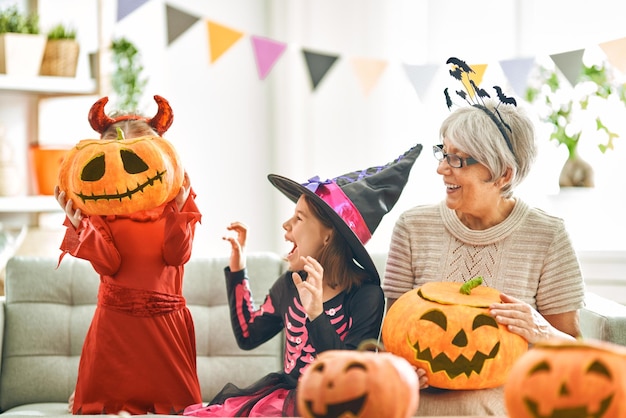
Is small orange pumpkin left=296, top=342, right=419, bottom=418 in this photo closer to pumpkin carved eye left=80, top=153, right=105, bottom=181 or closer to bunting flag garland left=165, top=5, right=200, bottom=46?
pumpkin carved eye left=80, top=153, right=105, bottom=181

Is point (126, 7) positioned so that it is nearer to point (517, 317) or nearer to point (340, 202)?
point (340, 202)

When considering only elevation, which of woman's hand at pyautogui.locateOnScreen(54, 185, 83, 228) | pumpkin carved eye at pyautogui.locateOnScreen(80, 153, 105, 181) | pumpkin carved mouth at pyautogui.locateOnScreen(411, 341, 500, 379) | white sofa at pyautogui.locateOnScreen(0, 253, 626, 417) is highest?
pumpkin carved eye at pyautogui.locateOnScreen(80, 153, 105, 181)

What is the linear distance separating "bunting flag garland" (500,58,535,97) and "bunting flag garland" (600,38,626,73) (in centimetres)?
31

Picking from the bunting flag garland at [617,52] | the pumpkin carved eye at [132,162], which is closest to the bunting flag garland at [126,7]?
the pumpkin carved eye at [132,162]

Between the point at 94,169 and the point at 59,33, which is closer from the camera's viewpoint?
the point at 94,169

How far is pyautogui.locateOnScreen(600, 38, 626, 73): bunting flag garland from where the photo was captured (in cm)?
281

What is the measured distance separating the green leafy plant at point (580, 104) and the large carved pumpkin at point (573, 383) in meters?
2.61

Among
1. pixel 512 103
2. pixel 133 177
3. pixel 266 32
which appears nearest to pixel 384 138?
pixel 266 32

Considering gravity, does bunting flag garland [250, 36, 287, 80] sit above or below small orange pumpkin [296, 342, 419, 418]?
above

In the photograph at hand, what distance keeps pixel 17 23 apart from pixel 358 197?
5.99 ft

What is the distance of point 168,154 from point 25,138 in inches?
70.2

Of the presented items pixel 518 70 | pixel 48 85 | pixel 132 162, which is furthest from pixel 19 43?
pixel 518 70

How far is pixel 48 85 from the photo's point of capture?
10.9ft

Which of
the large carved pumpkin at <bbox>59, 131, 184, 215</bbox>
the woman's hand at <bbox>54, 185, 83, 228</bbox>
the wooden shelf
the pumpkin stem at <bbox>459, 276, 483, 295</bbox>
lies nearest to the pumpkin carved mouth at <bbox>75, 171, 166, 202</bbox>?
the large carved pumpkin at <bbox>59, 131, 184, 215</bbox>
